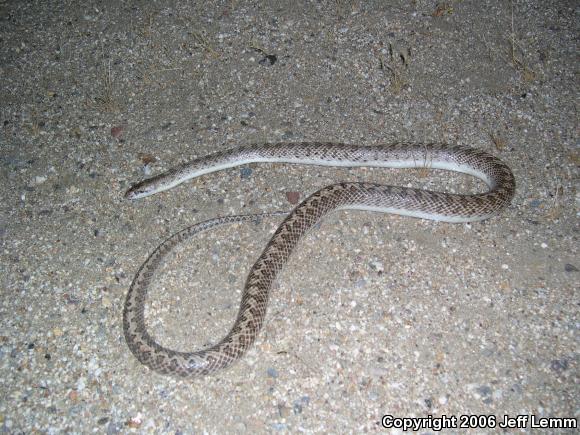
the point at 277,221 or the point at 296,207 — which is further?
the point at 277,221

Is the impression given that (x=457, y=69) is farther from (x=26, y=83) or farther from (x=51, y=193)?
(x=26, y=83)

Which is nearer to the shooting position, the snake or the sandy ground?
the sandy ground

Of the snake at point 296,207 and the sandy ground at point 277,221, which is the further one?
the snake at point 296,207

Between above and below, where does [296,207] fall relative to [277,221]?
above

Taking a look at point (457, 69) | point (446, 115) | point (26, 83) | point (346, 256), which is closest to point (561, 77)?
point (457, 69)
